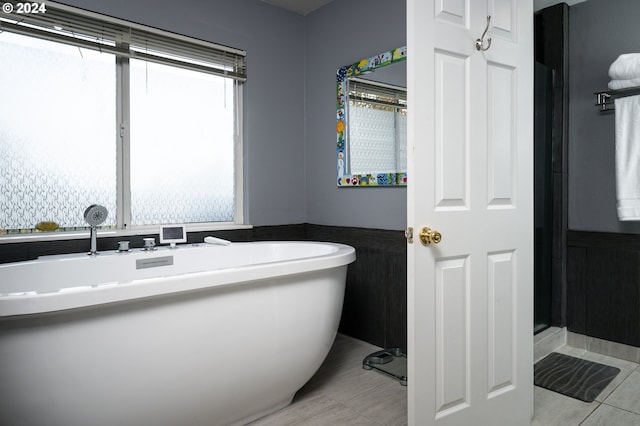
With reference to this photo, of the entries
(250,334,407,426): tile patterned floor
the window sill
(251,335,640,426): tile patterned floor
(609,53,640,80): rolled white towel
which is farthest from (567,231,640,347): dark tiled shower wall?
the window sill

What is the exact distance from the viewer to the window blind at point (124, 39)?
2186 millimetres

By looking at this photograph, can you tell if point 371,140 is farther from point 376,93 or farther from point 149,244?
point 149,244

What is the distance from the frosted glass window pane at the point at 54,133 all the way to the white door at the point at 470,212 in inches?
75.3

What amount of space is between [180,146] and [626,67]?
110 inches

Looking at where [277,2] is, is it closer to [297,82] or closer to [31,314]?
[297,82]

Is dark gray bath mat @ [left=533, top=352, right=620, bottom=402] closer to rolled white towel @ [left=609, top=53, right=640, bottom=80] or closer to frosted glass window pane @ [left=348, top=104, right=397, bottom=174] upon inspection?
frosted glass window pane @ [left=348, top=104, right=397, bottom=174]

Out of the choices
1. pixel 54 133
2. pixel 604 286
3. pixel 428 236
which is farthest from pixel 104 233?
pixel 604 286

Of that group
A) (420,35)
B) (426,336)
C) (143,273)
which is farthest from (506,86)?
(143,273)

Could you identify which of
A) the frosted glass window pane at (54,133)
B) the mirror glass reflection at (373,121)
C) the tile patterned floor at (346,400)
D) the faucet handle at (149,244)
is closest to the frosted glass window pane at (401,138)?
the mirror glass reflection at (373,121)

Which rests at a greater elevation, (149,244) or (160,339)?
(149,244)

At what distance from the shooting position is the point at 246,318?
1668 millimetres

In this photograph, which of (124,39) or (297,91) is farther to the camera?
(297,91)

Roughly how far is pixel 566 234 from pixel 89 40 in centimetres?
326

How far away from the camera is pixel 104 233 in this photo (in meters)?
2.43
